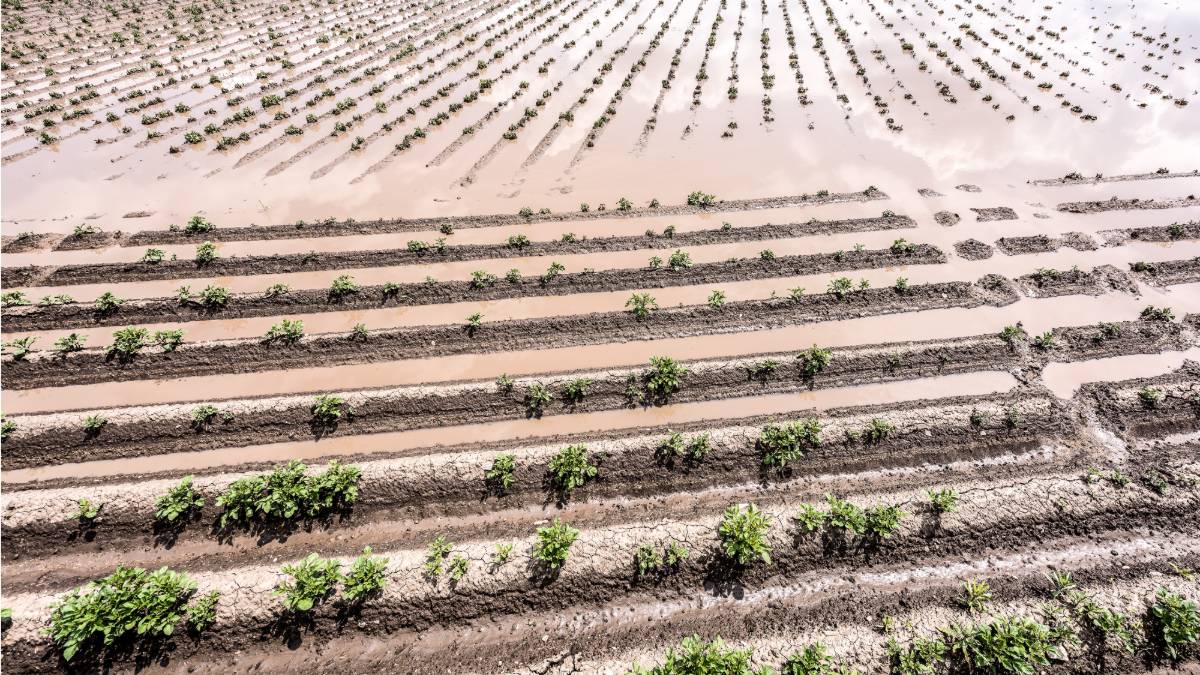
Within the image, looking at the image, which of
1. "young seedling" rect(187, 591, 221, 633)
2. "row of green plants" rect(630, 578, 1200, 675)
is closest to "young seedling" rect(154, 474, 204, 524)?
"young seedling" rect(187, 591, 221, 633)

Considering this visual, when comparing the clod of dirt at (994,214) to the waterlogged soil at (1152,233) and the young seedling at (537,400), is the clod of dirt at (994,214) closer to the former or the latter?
the waterlogged soil at (1152,233)

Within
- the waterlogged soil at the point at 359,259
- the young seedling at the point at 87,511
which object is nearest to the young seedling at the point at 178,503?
the young seedling at the point at 87,511

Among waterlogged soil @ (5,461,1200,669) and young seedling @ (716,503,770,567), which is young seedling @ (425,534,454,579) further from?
young seedling @ (716,503,770,567)

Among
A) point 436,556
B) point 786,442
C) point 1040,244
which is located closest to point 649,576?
point 436,556

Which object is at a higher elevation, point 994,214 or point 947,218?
point 994,214

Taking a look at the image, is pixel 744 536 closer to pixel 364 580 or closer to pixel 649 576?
pixel 649 576

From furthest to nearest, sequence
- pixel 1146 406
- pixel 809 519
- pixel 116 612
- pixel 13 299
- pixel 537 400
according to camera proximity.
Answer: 1. pixel 13 299
2. pixel 1146 406
3. pixel 537 400
4. pixel 809 519
5. pixel 116 612

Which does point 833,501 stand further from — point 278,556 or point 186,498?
point 186,498
